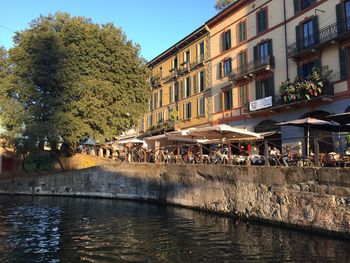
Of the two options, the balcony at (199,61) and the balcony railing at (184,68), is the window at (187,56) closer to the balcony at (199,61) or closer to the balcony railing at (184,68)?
the balcony railing at (184,68)

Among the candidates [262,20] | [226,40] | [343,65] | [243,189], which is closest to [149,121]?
[226,40]

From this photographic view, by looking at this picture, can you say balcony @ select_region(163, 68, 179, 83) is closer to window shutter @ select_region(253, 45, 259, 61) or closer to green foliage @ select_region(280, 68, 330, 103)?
window shutter @ select_region(253, 45, 259, 61)

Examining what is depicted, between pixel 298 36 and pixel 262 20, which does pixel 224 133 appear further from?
pixel 262 20

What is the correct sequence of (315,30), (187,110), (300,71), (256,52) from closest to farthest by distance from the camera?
(315,30)
(300,71)
(256,52)
(187,110)

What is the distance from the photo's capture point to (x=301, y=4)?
82.2 feet

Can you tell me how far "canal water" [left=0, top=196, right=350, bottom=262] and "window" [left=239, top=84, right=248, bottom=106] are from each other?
14.8m

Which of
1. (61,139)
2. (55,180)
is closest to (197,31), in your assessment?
(61,139)

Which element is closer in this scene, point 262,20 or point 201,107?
point 262,20

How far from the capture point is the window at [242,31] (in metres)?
30.2

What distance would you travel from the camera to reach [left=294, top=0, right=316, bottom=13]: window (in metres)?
24.4

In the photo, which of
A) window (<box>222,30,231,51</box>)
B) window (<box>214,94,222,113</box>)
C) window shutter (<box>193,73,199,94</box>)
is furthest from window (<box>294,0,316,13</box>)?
window shutter (<box>193,73,199,94</box>)

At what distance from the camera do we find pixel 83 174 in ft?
89.4

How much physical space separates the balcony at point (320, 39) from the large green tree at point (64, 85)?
13.5m

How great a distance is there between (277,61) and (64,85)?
15.6 m
